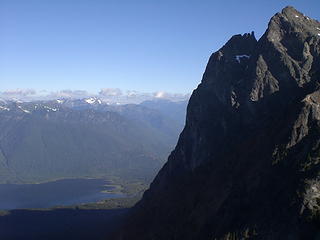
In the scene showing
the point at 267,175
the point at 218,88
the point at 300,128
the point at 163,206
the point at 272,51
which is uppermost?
the point at 272,51

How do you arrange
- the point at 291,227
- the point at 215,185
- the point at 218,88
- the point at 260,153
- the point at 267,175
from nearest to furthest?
1. the point at 291,227
2. the point at 267,175
3. the point at 260,153
4. the point at 215,185
5. the point at 218,88

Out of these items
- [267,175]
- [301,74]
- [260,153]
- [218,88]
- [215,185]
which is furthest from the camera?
[218,88]

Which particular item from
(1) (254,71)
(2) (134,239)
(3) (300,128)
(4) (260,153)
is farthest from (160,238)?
(1) (254,71)

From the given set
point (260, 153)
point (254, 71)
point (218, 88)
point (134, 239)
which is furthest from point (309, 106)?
point (134, 239)

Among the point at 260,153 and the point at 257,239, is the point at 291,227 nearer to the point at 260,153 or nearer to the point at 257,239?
the point at 257,239

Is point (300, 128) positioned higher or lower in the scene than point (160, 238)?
higher

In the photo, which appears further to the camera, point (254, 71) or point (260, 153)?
point (254, 71)

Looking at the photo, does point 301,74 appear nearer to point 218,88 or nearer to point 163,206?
point 218,88
